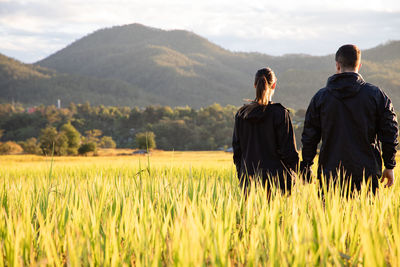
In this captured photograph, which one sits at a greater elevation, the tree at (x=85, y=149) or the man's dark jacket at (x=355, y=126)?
the man's dark jacket at (x=355, y=126)

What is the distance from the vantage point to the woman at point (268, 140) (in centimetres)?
Result: 350

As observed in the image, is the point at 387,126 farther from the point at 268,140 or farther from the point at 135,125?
the point at 135,125

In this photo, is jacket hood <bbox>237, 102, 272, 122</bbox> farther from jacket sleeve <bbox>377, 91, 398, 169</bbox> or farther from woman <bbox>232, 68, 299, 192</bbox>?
jacket sleeve <bbox>377, 91, 398, 169</bbox>

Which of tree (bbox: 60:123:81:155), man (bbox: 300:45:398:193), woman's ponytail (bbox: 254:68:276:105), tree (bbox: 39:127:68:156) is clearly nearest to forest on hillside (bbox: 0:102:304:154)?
tree (bbox: 60:123:81:155)

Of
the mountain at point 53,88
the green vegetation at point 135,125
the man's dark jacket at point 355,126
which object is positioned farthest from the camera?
the mountain at point 53,88

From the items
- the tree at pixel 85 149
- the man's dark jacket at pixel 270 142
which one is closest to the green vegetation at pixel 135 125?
the tree at pixel 85 149

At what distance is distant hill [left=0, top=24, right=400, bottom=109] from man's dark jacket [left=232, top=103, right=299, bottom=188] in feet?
316

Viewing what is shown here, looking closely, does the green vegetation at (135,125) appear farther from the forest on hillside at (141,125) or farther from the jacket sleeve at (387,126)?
the jacket sleeve at (387,126)

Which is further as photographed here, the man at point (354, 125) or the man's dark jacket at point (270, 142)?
the man's dark jacket at point (270, 142)

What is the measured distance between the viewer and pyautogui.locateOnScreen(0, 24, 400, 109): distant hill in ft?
385

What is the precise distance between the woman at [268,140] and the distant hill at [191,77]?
316ft

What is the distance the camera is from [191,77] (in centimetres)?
15388

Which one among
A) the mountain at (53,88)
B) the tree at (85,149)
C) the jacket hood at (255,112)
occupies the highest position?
the mountain at (53,88)

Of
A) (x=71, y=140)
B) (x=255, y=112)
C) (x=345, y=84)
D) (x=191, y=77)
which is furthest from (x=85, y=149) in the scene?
(x=191, y=77)
